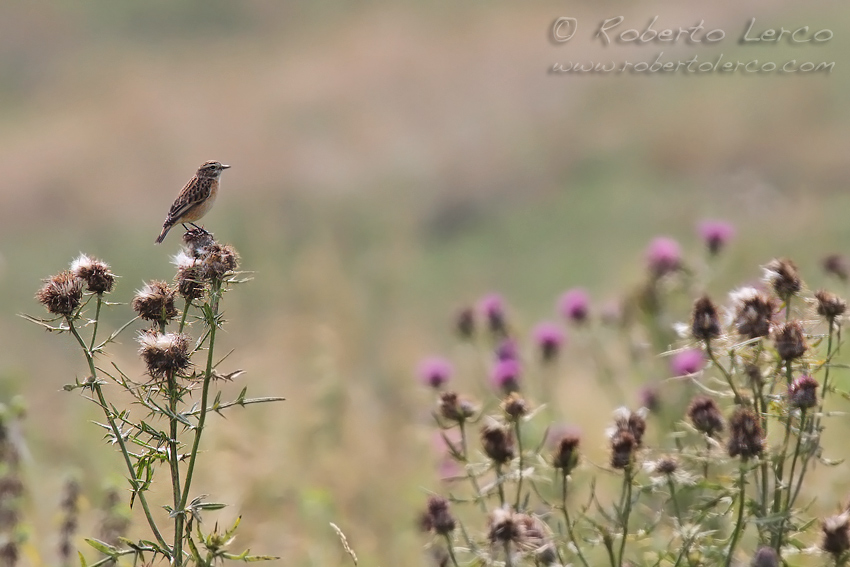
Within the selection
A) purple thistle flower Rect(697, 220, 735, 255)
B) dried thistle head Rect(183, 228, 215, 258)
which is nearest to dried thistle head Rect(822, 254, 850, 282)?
purple thistle flower Rect(697, 220, 735, 255)

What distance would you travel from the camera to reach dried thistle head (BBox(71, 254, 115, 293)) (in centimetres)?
196

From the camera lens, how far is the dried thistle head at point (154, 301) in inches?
76.3

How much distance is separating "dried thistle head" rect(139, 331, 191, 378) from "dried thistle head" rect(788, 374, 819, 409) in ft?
3.73

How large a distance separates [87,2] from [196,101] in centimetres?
427

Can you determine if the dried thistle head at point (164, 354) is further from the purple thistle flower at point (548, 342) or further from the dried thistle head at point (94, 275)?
the purple thistle flower at point (548, 342)

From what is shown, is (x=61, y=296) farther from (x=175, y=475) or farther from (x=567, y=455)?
(x=567, y=455)

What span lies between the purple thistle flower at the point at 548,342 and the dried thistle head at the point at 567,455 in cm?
209

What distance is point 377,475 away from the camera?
4.05 meters

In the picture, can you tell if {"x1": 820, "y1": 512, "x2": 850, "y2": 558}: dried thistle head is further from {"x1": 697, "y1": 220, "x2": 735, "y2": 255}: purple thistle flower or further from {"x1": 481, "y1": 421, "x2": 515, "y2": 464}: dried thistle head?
{"x1": 697, "y1": 220, "x2": 735, "y2": 255}: purple thistle flower

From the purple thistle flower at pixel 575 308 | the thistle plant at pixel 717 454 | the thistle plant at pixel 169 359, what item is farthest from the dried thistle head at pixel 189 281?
the purple thistle flower at pixel 575 308

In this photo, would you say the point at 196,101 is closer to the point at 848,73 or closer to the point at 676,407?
the point at 848,73

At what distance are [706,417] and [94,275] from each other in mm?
1282

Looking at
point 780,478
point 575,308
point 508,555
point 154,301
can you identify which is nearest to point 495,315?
point 575,308

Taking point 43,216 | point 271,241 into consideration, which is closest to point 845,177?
point 271,241
